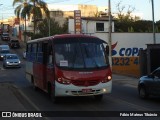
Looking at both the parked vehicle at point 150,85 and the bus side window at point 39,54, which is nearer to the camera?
the parked vehicle at point 150,85

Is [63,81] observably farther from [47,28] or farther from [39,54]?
[47,28]

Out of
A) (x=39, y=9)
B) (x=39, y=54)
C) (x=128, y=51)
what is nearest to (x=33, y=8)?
(x=39, y=9)

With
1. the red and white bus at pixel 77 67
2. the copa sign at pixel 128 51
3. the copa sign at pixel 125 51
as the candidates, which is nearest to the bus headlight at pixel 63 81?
the red and white bus at pixel 77 67

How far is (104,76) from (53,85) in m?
2.01

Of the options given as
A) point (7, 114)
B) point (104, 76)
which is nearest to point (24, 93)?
point (104, 76)

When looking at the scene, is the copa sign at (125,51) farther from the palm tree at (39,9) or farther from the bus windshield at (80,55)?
the palm tree at (39,9)

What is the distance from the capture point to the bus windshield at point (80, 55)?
16.9 m

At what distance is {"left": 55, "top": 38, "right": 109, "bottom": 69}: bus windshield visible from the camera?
16.9 m

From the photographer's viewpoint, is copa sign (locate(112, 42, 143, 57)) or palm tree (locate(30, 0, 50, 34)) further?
palm tree (locate(30, 0, 50, 34))

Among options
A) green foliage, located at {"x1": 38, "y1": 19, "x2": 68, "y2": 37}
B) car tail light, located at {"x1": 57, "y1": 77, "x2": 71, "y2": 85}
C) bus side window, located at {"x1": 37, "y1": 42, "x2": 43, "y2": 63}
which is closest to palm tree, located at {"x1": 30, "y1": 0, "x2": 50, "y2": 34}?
green foliage, located at {"x1": 38, "y1": 19, "x2": 68, "y2": 37}

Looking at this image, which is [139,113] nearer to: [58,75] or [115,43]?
[58,75]

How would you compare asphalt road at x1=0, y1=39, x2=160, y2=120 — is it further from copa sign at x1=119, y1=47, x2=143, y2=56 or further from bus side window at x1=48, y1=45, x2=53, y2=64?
copa sign at x1=119, y1=47, x2=143, y2=56

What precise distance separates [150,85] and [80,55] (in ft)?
11.0

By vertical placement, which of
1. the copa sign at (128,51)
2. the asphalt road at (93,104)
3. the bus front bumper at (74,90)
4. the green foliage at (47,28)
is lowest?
the asphalt road at (93,104)
